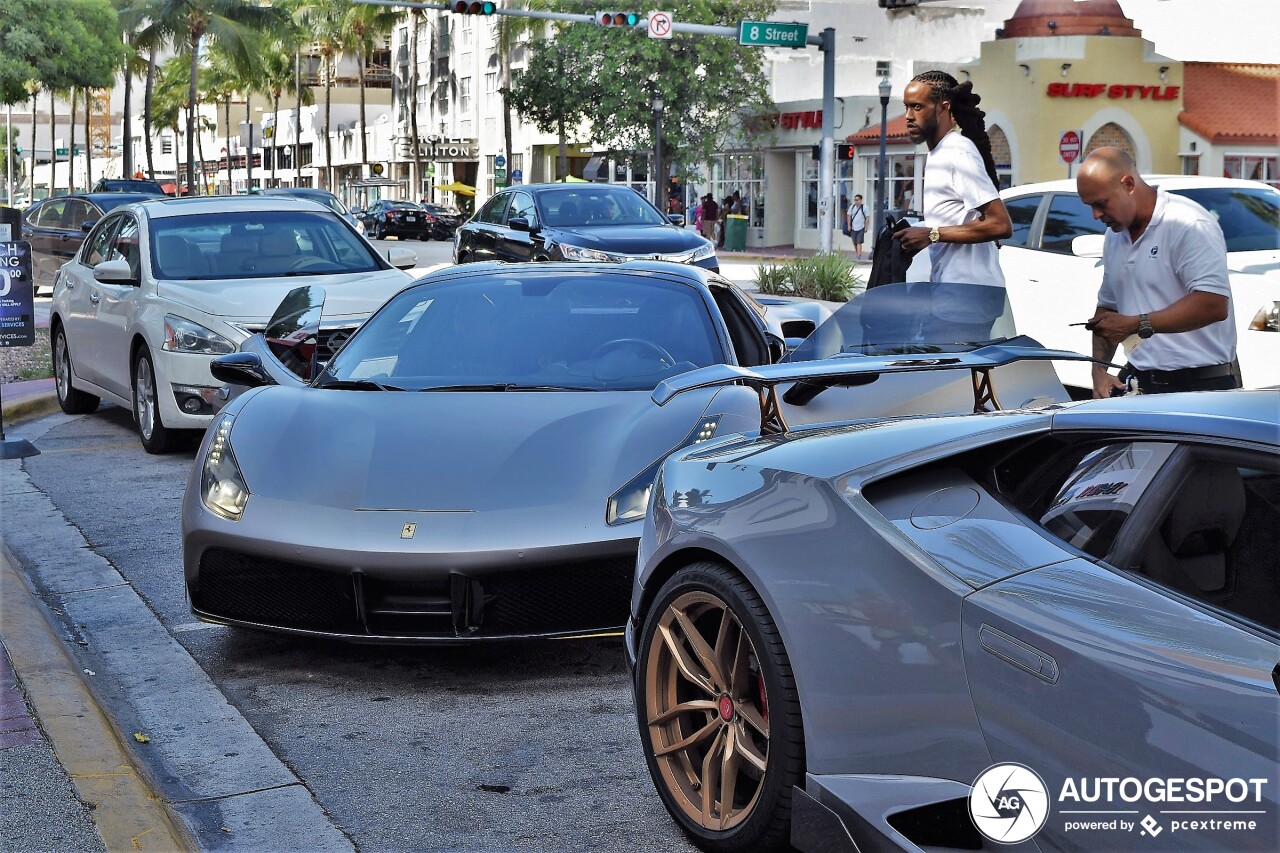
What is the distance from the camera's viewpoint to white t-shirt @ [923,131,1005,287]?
20.6ft

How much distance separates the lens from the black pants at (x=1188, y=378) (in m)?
5.40

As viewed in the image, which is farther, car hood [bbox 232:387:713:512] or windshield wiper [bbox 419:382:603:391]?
windshield wiper [bbox 419:382:603:391]

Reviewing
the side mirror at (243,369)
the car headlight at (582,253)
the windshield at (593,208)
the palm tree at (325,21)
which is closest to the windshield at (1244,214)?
the side mirror at (243,369)

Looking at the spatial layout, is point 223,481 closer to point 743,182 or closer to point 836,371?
point 836,371

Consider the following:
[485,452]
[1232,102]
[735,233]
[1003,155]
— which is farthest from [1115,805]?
[735,233]

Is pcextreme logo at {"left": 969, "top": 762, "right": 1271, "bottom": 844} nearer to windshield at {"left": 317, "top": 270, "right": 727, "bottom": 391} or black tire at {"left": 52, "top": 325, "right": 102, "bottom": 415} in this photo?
windshield at {"left": 317, "top": 270, "right": 727, "bottom": 391}

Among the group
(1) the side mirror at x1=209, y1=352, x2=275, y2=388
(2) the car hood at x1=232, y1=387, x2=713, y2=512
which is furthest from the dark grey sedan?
(2) the car hood at x1=232, y1=387, x2=713, y2=512

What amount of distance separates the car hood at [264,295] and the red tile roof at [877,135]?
33.8m

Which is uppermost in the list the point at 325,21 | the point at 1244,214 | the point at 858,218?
the point at 325,21

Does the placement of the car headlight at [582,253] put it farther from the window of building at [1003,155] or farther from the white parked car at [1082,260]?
the window of building at [1003,155]

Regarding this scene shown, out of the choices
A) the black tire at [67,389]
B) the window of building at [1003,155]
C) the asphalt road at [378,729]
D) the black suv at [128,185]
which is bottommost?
the asphalt road at [378,729]

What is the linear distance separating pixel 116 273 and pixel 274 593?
5668 mm

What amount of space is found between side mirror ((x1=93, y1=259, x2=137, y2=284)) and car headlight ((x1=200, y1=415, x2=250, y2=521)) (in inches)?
186

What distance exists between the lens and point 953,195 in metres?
6.30
